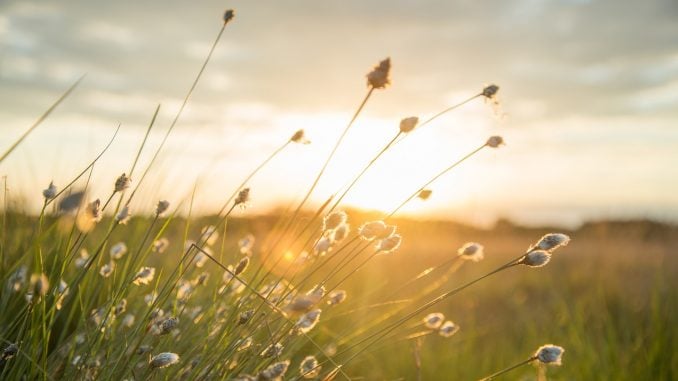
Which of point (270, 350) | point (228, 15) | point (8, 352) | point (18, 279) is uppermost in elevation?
point (228, 15)

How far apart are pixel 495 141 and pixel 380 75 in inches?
19.7

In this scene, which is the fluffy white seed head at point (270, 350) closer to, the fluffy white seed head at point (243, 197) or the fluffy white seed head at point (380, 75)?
the fluffy white seed head at point (243, 197)

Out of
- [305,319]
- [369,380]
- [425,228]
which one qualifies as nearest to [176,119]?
[305,319]

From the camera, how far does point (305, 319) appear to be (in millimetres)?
1875

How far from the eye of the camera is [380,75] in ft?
5.34

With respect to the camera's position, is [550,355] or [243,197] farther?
[243,197]

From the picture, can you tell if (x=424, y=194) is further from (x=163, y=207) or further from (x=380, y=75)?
(x=163, y=207)

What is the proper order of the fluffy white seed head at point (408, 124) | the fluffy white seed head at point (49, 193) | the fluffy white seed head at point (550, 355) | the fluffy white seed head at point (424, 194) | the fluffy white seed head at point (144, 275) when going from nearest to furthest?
the fluffy white seed head at point (550, 355), the fluffy white seed head at point (408, 124), the fluffy white seed head at point (49, 193), the fluffy white seed head at point (424, 194), the fluffy white seed head at point (144, 275)

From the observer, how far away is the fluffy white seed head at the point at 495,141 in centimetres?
191

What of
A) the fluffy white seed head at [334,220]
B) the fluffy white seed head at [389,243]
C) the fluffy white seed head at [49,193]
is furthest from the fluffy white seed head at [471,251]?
the fluffy white seed head at [49,193]

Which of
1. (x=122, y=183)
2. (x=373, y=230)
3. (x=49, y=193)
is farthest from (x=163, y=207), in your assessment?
(x=373, y=230)

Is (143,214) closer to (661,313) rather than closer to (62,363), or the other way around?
(62,363)

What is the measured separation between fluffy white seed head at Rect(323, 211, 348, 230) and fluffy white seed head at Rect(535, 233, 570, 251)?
601 mm

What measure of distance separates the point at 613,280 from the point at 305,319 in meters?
7.64
